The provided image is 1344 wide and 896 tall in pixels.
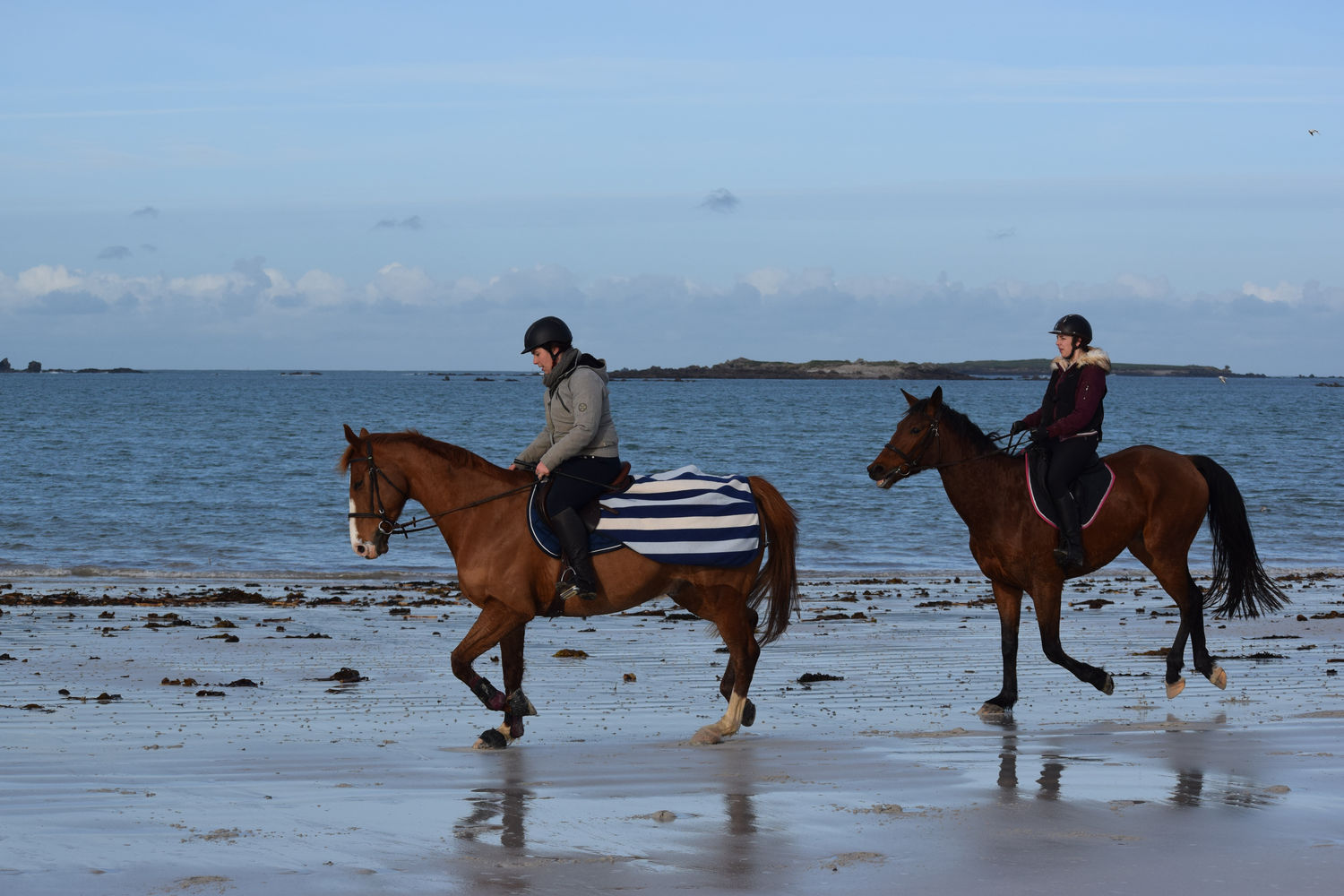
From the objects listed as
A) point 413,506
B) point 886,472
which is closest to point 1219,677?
point 886,472

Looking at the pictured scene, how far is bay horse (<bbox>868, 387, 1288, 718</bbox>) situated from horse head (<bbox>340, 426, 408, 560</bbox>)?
334 cm

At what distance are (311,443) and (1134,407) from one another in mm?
78461

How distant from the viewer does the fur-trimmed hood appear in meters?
9.84

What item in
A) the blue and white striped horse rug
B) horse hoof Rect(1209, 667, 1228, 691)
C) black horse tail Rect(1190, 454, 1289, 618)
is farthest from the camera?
black horse tail Rect(1190, 454, 1289, 618)

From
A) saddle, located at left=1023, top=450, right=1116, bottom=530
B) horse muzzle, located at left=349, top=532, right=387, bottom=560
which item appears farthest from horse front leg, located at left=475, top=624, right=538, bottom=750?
saddle, located at left=1023, top=450, right=1116, bottom=530

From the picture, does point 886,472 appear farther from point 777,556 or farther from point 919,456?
point 777,556

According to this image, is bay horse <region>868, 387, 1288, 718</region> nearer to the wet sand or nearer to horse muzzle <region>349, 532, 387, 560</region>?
the wet sand

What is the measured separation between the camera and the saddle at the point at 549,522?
8391 millimetres

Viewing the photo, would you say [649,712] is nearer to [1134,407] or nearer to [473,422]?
[473,422]

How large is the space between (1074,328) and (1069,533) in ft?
4.99

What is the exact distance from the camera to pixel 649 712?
9.21 m

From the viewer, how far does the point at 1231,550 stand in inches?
425

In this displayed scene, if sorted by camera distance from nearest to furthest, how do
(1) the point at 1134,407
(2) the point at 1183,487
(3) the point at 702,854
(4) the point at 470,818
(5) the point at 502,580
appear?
(3) the point at 702,854
(4) the point at 470,818
(5) the point at 502,580
(2) the point at 1183,487
(1) the point at 1134,407

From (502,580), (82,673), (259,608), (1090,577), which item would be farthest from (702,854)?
(1090,577)
